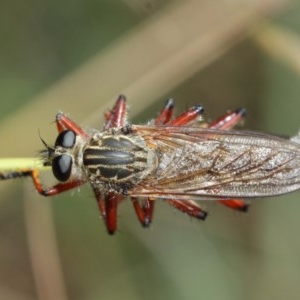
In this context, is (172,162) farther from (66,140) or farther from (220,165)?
(66,140)

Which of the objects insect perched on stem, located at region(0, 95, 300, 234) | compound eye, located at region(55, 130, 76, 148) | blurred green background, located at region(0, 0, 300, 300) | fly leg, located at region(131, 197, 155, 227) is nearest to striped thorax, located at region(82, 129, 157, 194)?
insect perched on stem, located at region(0, 95, 300, 234)

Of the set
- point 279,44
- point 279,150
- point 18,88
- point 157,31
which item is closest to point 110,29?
point 157,31

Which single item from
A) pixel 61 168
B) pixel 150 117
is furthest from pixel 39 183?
pixel 150 117

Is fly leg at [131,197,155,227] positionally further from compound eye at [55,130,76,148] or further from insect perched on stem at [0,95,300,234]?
compound eye at [55,130,76,148]

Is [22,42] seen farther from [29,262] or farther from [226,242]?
[226,242]

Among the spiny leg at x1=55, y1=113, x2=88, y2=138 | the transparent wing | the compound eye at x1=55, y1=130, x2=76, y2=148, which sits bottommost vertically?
the transparent wing

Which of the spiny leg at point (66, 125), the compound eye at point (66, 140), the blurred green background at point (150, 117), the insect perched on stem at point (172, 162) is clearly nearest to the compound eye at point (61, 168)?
the insect perched on stem at point (172, 162)
